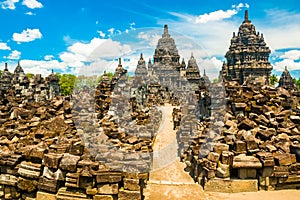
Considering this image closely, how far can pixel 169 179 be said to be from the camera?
284 inches

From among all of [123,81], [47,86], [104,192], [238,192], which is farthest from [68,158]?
[47,86]

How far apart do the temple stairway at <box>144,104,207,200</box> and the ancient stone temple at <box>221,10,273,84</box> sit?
59.1 ft

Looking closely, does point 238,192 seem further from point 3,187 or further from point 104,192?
point 3,187

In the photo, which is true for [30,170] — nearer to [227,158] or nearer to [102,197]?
[102,197]

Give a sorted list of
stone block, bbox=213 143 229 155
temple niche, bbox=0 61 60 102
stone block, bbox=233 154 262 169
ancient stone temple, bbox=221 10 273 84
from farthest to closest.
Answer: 1. ancient stone temple, bbox=221 10 273 84
2. temple niche, bbox=0 61 60 102
3. stone block, bbox=213 143 229 155
4. stone block, bbox=233 154 262 169

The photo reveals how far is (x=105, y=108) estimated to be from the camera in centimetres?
1205

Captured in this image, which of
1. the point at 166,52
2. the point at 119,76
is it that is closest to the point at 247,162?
the point at 119,76

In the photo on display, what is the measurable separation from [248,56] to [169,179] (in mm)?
22719

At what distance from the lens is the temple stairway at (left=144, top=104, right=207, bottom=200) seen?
589 centimetres

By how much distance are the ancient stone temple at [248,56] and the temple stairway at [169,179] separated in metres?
18.0

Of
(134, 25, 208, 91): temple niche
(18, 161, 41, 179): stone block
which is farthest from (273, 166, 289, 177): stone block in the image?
(134, 25, 208, 91): temple niche

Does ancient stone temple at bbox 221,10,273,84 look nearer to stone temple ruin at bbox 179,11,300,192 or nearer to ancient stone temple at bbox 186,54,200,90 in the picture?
ancient stone temple at bbox 186,54,200,90

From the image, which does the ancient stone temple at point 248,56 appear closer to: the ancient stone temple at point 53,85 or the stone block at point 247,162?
the ancient stone temple at point 53,85

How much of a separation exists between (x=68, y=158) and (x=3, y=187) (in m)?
1.61
